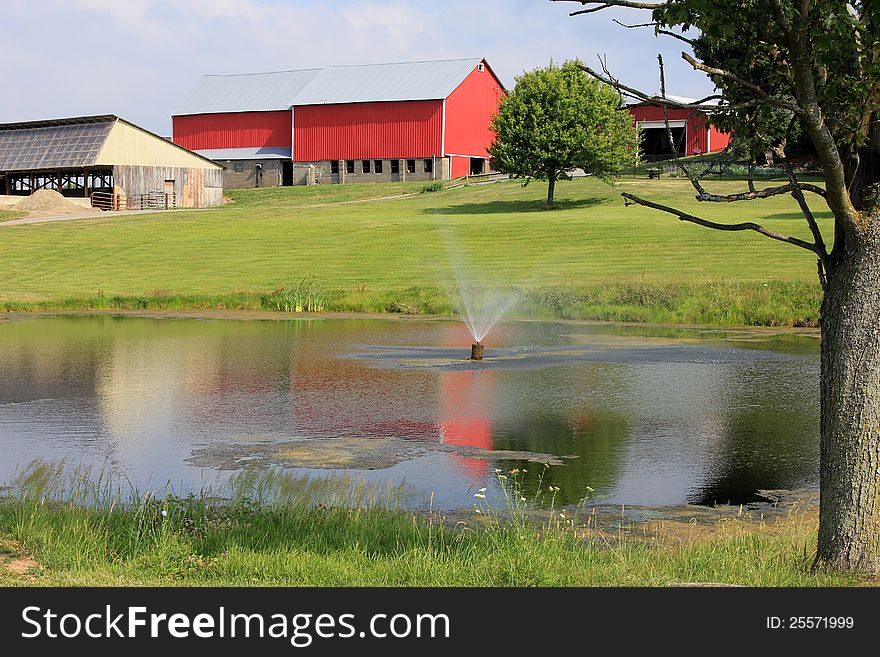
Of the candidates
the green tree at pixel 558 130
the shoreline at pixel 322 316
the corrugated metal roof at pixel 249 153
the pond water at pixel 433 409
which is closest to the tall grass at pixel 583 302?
the shoreline at pixel 322 316

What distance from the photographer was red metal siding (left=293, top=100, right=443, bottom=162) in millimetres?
89750

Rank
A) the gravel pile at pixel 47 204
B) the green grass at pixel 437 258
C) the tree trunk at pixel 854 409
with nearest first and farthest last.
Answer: the tree trunk at pixel 854 409 < the green grass at pixel 437 258 < the gravel pile at pixel 47 204

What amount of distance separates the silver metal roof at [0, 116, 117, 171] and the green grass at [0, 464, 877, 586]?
69793 mm

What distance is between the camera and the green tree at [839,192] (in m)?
7.97

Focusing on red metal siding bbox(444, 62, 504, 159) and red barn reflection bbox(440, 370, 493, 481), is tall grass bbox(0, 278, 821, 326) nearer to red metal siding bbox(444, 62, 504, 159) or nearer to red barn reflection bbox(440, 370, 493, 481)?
red barn reflection bbox(440, 370, 493, 481)

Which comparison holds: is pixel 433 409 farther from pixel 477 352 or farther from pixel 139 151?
pixel 139 151

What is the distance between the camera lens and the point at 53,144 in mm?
79875

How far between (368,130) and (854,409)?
281 ft

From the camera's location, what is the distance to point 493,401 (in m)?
20.5

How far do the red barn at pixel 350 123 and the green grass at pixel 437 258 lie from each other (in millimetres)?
18790

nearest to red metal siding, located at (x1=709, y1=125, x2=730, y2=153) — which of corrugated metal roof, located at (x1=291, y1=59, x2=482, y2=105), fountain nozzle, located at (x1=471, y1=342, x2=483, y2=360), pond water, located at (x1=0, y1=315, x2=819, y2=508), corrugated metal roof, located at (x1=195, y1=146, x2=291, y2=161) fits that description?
corrugated metal roof, located at (x1=291, y1=59, x2=482, y2=105)

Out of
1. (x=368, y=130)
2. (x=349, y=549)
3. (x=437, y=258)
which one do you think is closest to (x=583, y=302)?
(x=437, y=258)

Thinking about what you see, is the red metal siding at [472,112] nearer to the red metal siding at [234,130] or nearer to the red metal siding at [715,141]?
the red metal siding at [234,130]
